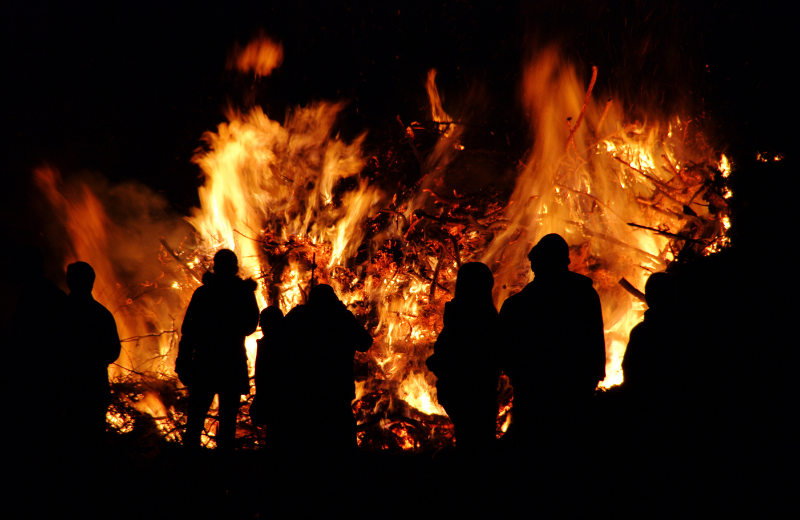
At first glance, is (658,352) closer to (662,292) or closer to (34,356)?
(662,292)

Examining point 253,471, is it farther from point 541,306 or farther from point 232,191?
point 232,191

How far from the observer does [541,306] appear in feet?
10.0

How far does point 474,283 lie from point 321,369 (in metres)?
1.37

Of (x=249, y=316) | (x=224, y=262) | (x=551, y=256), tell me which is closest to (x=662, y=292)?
(x=551, y=256)

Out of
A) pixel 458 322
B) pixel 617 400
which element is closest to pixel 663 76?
pixel 617 400

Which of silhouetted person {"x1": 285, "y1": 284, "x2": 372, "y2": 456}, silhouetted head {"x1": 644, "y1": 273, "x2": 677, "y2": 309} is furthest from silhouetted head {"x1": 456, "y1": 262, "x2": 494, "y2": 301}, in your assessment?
silhouetted head {"x1": 644, "y1": 273, "x2": 677, "y2": 309}

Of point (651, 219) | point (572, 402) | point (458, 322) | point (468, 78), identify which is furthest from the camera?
point (468, 78)

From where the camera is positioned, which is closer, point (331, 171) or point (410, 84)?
point (331, 171)

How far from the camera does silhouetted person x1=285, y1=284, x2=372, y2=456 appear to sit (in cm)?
333

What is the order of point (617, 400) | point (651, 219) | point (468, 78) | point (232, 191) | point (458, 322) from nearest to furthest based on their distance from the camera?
point (458, 322), point (617, 400), point (651, 219), point (232, 191), point (468, 78)

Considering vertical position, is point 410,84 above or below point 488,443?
above

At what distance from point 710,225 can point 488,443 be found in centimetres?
437

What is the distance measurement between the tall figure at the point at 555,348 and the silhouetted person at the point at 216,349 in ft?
7.77

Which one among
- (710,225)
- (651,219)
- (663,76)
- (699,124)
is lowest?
(710,225)
